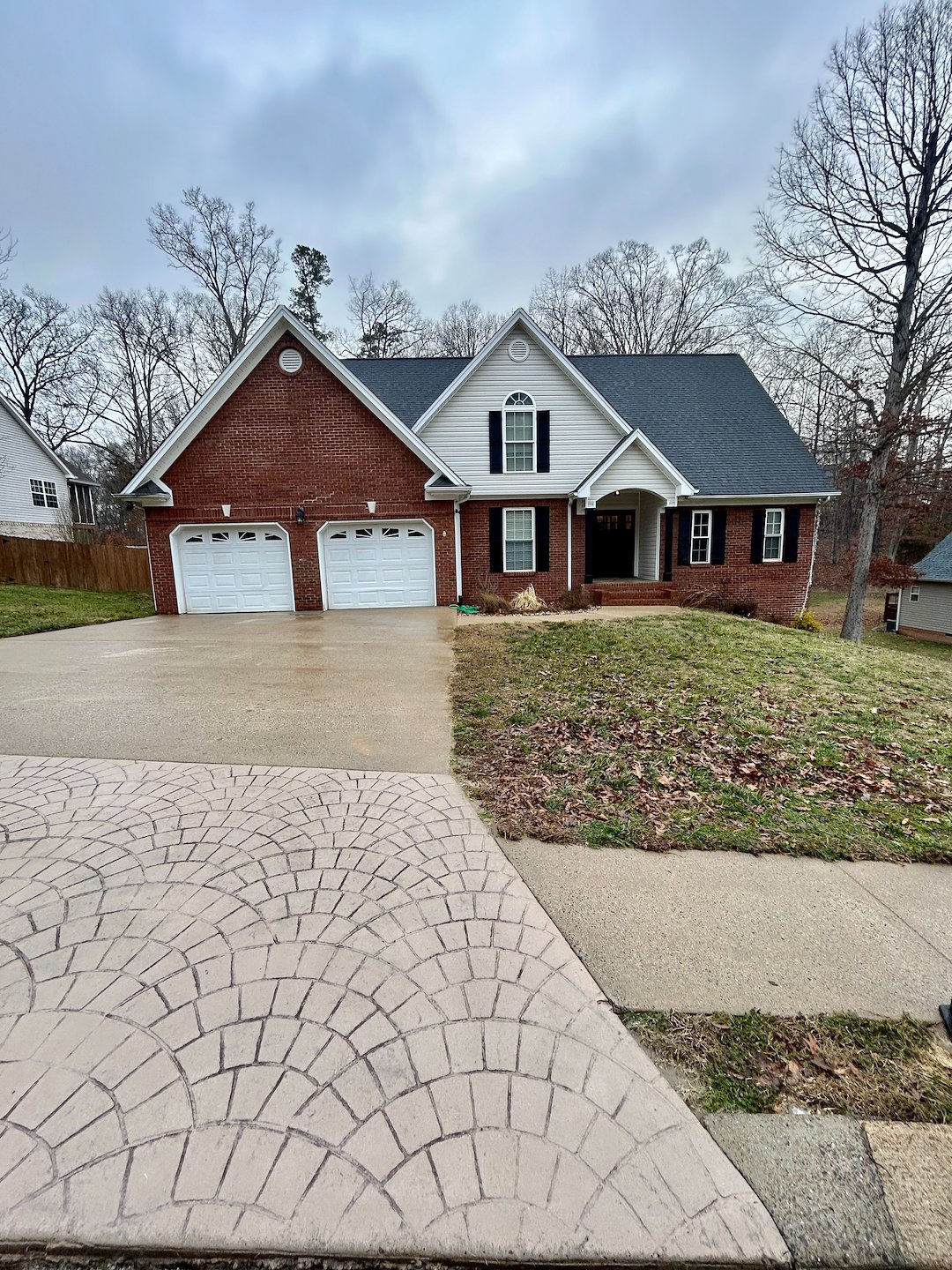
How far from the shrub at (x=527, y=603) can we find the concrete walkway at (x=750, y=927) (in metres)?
10.8

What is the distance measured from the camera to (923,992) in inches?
89.7

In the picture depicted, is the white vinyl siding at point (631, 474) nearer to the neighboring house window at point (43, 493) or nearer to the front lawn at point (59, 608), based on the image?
the front lawn at point (59, 608)

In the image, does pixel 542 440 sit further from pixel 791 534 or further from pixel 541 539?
pixel 791 534

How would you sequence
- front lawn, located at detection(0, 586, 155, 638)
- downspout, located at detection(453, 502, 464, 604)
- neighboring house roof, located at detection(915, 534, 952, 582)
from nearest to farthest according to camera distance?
front lawn, located at detection(0, 586, 155, 638)
downspout, located at detection(453, 502, 464, 604)
neighboring house roof, located at detection(915, 534, 952, 582)

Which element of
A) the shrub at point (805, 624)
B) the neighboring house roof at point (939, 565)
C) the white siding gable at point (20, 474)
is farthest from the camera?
the white siding gable at point (20, 474)

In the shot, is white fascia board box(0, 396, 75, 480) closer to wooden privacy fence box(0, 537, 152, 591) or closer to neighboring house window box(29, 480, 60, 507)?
neighboring house window box(29, 480, 60, 507)

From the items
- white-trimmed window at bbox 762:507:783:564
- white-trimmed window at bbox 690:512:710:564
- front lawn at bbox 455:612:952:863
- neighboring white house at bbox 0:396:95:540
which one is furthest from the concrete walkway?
neighboring white house at bbox 0:396:95:540

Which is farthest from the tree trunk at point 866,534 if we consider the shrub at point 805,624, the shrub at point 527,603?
the shrub at point 527,603

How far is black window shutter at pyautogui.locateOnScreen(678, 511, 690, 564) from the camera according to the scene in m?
16.3

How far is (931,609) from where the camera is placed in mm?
23234

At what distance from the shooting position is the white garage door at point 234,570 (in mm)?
13820

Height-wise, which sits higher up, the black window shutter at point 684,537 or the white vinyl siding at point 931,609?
the black window shutter at point 684,537

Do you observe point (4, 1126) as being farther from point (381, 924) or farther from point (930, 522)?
point (930, 522)

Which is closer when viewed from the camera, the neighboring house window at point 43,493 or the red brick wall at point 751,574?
the red brick wall at point 751,574
